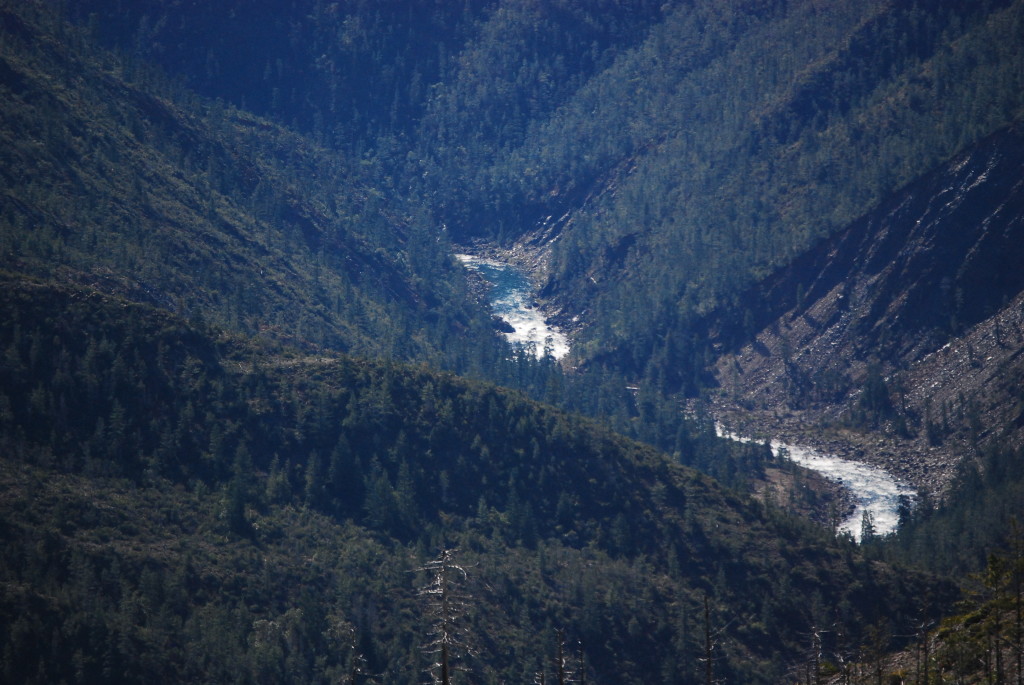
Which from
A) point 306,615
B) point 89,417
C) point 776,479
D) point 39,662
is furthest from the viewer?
point 776,479

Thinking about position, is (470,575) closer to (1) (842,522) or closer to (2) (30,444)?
(2) (30,444)

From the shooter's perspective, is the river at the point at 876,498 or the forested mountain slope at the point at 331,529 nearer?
the forested mountain slope at the point at 331,529

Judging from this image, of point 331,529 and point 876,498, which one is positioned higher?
point 876,498

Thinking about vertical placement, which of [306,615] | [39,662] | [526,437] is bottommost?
[39,662]

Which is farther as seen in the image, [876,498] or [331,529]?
[876,498]

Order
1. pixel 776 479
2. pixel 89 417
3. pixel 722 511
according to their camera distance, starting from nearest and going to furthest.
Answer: pixel 89 417
pixel 722 511
pixel 776 479

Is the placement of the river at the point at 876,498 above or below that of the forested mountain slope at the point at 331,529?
above

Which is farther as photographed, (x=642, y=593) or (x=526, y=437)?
(x=526, y=437)

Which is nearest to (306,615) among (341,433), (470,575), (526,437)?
(470,575)
